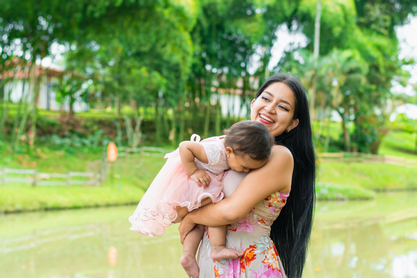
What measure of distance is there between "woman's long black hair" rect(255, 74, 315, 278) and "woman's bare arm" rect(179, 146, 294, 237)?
281 mm

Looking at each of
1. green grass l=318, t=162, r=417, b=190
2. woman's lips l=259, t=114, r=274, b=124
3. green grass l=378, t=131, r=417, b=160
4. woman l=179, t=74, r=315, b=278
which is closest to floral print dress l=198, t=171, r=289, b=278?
woman l=179, t=74, r=315, b=278

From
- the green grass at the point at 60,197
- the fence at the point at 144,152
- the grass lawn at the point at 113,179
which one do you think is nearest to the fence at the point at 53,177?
the grass lawn at the point at 113,179

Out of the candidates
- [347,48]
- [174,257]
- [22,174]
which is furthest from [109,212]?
[347,48]

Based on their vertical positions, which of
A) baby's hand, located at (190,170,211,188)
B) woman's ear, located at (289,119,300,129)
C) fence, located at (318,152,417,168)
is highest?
woman's ear, located at (289,119,300,129)

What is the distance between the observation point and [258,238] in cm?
152

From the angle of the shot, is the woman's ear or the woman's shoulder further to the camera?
the woman's ear

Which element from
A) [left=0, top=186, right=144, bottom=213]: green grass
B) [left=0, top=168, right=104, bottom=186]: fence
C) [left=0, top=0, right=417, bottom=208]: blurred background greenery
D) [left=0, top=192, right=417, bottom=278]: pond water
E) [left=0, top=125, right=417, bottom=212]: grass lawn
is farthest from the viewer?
[left=0, top=0, right=417, bottom=208]: blurred background greenery

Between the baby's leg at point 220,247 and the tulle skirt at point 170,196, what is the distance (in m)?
0.11

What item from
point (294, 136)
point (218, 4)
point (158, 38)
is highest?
point (218, 4)

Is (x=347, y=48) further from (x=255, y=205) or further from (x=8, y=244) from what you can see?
(x=255, y=205)

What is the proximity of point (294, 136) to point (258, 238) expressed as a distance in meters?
0.48

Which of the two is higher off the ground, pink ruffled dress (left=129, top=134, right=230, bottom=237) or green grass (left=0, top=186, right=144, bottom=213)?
pink ruffled dress (left=129, top=134, right=230, bottom=237)

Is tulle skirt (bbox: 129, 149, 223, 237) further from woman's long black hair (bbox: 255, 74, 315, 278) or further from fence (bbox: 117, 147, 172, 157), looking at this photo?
fence (bbox: 117, 147, 172, 157)

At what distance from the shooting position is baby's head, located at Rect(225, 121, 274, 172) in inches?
54.5
